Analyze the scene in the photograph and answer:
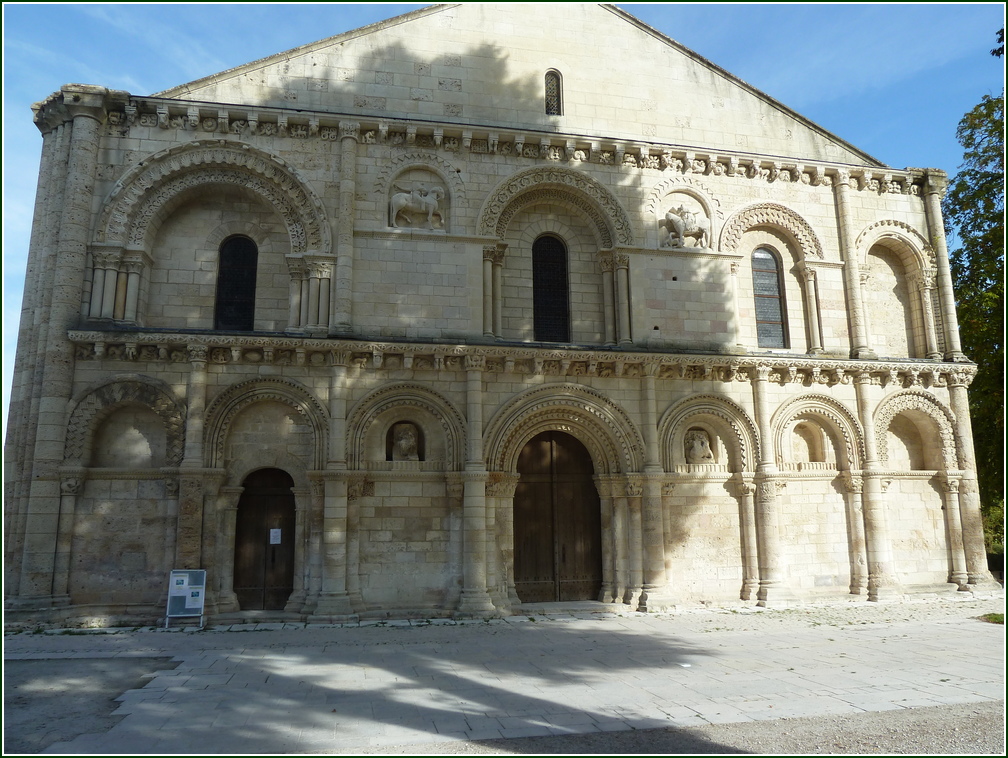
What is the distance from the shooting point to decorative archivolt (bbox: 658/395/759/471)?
16.8 meters

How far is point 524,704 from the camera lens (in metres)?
8.42

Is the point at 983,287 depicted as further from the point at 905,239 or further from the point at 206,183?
the point at 206,183

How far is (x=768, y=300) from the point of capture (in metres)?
18.5

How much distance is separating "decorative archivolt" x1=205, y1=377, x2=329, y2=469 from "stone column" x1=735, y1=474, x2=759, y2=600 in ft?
32.2

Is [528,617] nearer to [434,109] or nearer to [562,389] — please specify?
[562,389]

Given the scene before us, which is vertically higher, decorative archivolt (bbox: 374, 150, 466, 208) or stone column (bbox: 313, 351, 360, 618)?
decorative archivolt (bbox: 374, 150, 466, 208)

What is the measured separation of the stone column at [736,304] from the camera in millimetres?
17500

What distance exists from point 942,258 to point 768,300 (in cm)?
515

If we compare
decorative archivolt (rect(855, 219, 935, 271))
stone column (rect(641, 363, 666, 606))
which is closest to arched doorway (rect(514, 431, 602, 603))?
stone column (rect(641, 363, 666, 606))

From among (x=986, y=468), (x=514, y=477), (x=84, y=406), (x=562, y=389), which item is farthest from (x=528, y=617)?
(x=986, y=468)

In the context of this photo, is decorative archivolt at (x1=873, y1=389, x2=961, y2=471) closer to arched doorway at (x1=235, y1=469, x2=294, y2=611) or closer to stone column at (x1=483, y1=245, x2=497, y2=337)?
stone column at (x1=483, y1=245, x2=497, y2=337)

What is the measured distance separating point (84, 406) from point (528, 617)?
10.2m

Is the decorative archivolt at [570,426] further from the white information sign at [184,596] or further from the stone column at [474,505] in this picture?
the white information sign at [184,596]

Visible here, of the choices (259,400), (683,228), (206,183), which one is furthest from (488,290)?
(206,183)
